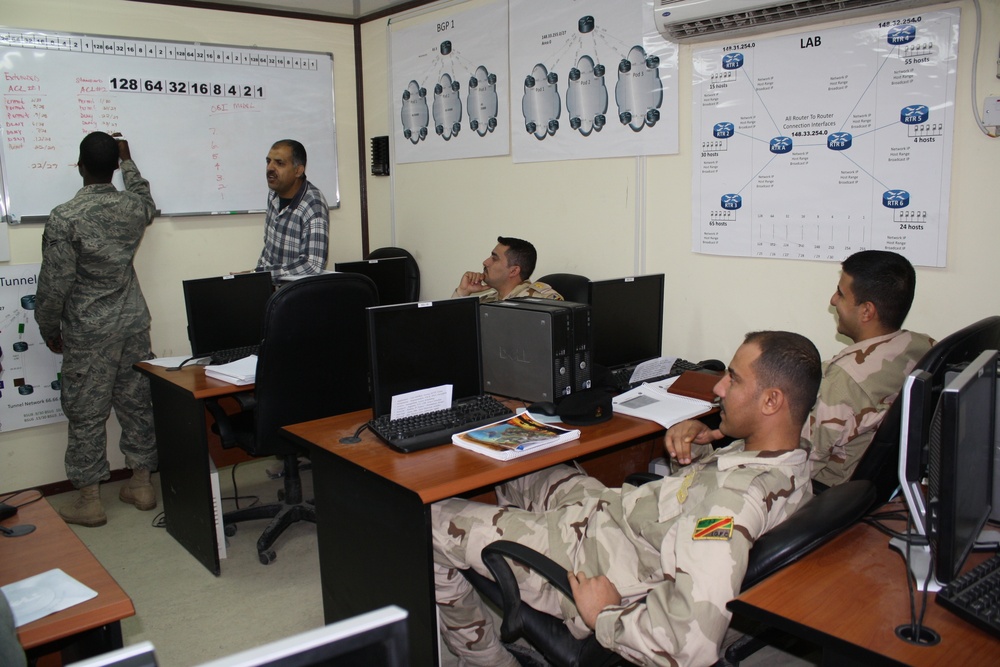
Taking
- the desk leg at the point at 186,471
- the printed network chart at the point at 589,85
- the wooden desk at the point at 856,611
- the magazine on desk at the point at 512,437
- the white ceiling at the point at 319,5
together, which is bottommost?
the desk leg at the point at 186,471

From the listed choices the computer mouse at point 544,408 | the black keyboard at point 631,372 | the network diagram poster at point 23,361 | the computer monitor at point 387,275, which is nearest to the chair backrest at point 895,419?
the computer mouse at point 544,408

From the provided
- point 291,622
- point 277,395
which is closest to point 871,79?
point 277,395

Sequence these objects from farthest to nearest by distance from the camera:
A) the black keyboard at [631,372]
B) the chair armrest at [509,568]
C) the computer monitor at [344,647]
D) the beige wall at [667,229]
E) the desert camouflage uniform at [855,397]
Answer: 1. the black keyboard at [631,372]
2. the beige wall at [667,229]
3. the desert camouflage uniform at [855,397]
4. the chair armrest at [509,568]
5. the computer monitor at [344,647]

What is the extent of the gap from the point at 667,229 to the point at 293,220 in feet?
6.59

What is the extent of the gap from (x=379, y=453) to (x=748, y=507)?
1046mm

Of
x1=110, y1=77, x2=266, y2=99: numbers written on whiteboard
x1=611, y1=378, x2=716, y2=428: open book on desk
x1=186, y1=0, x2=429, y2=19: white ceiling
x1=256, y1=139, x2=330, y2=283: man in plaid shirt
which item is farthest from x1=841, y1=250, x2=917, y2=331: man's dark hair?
x1=110, y1=77, x2=266, y2=99: numbers written on whiteboard

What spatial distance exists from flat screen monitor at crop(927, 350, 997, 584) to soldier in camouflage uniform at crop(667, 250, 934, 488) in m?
0.70

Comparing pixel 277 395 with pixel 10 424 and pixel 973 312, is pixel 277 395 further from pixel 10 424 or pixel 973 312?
pixel 973 312

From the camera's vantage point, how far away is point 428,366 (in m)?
2.45

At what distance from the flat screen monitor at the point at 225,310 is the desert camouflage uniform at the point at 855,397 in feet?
7.81

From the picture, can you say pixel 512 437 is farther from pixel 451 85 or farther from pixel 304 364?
pixel 451 85

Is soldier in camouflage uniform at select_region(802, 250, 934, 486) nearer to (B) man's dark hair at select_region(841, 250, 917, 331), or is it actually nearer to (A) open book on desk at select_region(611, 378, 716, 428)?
(B) man's dark hair at select_region(841, 250, 917, 331)

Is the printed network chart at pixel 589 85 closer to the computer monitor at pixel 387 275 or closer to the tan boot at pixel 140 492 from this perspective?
the computer monitor at pixel 387 275

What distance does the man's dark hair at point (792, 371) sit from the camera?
1.72 m
